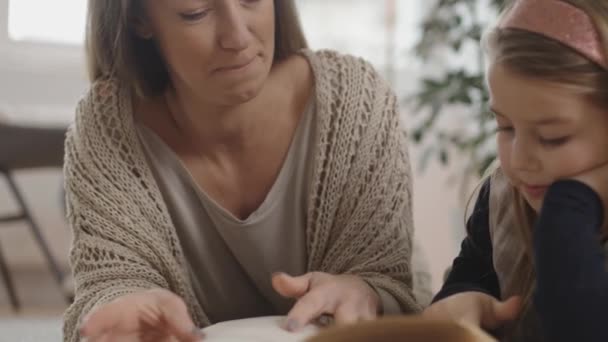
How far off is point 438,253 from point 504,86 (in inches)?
98.3

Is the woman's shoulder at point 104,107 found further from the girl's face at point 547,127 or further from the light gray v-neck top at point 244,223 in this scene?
the girl's face at point 547,127

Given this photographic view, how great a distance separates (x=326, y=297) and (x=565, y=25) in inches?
16.3

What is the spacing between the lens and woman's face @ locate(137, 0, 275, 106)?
1.16 meters

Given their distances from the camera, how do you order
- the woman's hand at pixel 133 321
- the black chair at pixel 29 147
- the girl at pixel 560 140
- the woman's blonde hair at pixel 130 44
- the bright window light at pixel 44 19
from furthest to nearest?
1. the bright window light at pixel 44 19
2. the black chair at pixel 29 147
3. the woman's blonde hair at pixel 130 44
4. the woman's hand at pixel 133 321
5. the girl at pixel 560 140

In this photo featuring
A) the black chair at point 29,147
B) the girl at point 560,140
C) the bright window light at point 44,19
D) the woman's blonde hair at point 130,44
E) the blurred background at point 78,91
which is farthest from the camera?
the bright window light at point 44,19

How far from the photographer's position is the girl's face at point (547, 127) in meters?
0.80

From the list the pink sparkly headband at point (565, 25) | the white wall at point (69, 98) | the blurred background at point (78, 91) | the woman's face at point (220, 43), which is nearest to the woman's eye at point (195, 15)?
the woman's face at point (220, 43)

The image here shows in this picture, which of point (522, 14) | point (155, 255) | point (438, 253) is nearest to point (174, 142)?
point (155, 255)

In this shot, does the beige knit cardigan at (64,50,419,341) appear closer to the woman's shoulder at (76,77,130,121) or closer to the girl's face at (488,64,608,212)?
the woman's shoulder at (76,77,130,121)

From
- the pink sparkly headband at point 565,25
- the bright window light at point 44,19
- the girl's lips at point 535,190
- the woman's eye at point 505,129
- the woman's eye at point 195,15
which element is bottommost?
the bright window light at point 44,19

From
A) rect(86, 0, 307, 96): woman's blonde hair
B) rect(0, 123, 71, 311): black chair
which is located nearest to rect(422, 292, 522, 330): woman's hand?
rect(86, 0, 307, 96): woman's blonde hair

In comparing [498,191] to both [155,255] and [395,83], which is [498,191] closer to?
[155,255]

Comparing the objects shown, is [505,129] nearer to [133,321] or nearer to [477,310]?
[477,310]

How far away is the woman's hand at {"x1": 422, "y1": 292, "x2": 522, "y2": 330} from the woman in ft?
0.58
